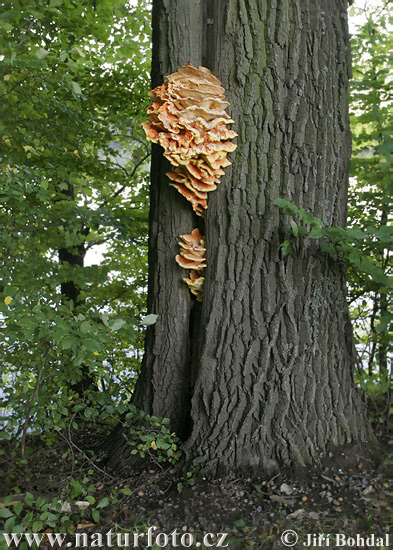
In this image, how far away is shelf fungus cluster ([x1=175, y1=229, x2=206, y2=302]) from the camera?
8.11 feet

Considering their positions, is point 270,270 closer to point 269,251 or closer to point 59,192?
point 269,251

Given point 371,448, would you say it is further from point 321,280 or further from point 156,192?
point 156,192

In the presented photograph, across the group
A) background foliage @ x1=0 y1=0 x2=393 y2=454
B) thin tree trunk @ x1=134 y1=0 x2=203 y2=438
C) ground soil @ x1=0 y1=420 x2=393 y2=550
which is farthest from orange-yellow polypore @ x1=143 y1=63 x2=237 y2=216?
ground soil @ x1=0 y1=420 x2=393 y2=550

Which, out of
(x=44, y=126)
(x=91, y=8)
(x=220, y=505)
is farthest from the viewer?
(x=91, y=8)

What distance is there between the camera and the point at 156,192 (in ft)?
8.60

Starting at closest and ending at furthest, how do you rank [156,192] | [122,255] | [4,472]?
[4,472], [156,192], [122,255]

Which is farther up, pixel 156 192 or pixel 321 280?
pixel 156 192

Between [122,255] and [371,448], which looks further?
[122,255]

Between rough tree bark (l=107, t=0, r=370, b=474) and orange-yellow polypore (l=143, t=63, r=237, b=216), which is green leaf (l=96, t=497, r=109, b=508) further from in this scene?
orange-yellow polypore (l=143, t=63, r=237, b=216)

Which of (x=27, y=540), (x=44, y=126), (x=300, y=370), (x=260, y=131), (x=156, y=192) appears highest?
(x=44, y=126)

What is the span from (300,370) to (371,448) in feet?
2.12

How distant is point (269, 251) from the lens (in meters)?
2.39

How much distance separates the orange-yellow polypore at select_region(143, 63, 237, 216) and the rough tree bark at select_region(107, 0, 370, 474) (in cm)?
18

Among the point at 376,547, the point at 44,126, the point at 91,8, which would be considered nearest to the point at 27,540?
the point at 376,547
